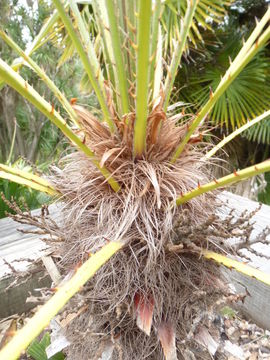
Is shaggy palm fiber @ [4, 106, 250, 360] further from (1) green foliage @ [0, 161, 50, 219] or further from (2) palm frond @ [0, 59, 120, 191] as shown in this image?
(1) green foliage @ [0, 161, 50, 219]

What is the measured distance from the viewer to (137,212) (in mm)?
460

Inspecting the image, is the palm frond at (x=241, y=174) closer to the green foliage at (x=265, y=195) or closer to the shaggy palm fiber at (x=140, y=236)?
the shaggy palm fiber at (x=140, y=236)

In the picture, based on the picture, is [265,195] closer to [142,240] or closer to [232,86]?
[232,86]

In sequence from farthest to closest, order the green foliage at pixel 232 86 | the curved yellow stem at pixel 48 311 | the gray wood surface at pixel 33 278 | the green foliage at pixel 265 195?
the green foliage at pixel 265 195 → the green foliage at pixel 232 86 → the gray wood surface at pixel 33 278 → the curved yellow stem at pixel 48 311

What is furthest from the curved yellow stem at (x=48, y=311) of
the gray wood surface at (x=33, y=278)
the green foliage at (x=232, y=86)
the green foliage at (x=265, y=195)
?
the green foliage at (x=265, y=195)

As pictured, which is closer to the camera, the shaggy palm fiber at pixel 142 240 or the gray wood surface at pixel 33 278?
the shaggy palm fiber at pixel 142 240

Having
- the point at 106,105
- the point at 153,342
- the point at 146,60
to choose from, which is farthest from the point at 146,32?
the point at 153,342

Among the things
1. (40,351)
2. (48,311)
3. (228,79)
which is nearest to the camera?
(48,311)

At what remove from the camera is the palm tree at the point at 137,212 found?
442 millimetres

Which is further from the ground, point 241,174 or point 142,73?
point 142,73

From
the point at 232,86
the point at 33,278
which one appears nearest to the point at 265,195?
the point at 232,86

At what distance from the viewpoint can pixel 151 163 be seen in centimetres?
49

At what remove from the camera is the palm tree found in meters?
0.44

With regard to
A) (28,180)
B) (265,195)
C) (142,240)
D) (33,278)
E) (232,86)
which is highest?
(232,86)
